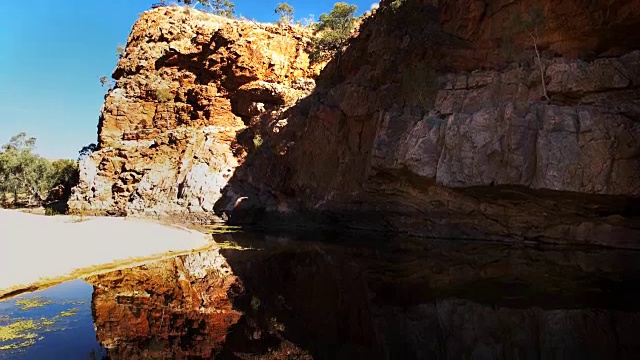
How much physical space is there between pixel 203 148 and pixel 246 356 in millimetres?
35170

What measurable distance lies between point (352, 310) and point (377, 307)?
71 centimetres

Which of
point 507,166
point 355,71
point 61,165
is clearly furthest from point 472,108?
point 61,165

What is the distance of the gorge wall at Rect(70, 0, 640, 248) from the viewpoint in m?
20.0

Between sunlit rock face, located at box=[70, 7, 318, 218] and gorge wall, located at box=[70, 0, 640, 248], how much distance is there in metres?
0.17

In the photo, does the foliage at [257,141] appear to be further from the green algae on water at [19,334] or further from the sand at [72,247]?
the green algae on water at [19,334]

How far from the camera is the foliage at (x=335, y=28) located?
1625 inches

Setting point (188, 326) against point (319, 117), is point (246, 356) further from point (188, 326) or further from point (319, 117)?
point (319, 117)

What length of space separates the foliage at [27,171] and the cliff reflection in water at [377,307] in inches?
2304

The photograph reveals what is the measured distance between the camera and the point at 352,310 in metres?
11.0

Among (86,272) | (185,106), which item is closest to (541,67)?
(86,272)

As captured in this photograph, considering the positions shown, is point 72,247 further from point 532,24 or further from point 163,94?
point 163,94

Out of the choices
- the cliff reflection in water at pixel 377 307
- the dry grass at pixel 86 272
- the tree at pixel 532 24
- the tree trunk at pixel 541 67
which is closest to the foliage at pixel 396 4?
the tree at pixel 532 24

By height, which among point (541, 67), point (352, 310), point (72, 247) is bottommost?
point (72, 247)

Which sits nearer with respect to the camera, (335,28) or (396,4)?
(396,4)
